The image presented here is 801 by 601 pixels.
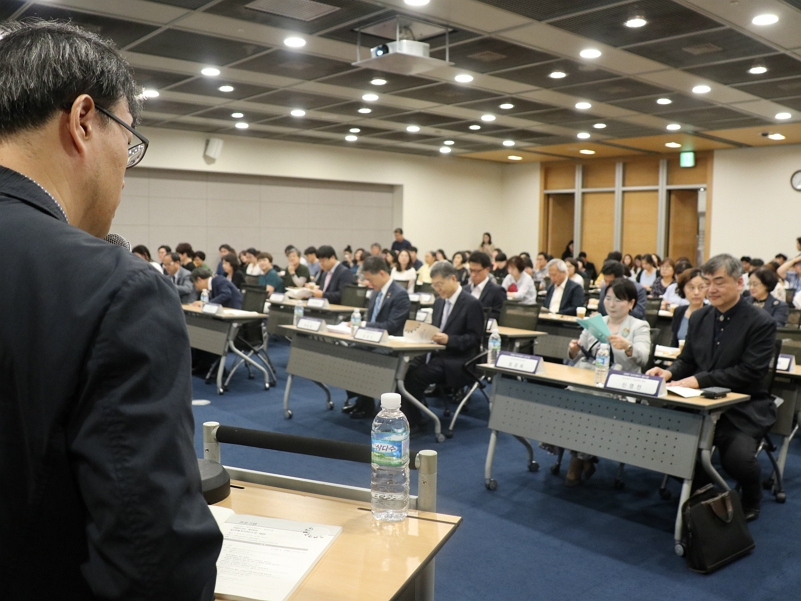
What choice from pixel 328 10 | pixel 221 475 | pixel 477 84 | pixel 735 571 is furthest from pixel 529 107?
pixel 221 475

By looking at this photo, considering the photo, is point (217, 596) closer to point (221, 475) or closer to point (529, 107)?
point (221, 475)

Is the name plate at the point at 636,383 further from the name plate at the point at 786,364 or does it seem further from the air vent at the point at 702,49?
the air vent at the point at 702,49

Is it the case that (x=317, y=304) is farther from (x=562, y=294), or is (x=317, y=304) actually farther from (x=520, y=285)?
(x=562, y=294)

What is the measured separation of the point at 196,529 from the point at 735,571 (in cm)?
321

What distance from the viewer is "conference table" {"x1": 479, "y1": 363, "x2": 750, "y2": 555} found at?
3.54 meters

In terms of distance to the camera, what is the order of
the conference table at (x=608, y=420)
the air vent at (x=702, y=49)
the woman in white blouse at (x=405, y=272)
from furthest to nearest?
the woman in white blouse at (x=405, y=272) < the air vent at (x=702, y=49) < the conference table at (x=608, y=420)

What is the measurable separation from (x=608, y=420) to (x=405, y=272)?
7958mm

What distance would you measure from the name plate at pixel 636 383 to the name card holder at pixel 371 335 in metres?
1.96

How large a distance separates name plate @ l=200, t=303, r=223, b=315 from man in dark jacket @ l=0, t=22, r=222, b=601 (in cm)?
643

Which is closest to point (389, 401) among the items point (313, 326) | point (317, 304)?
point (313, 326)

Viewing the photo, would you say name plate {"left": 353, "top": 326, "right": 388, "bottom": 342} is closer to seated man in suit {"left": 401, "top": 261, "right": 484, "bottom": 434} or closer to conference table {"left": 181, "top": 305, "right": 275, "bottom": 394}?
seated man in suit {"left": 401, "top": 261, "right": 484, "bottom": 434}

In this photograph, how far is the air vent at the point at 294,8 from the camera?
5.68 metres

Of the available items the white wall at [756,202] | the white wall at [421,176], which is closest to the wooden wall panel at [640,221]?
the white wall at [756,202]

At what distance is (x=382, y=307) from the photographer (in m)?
6.29
